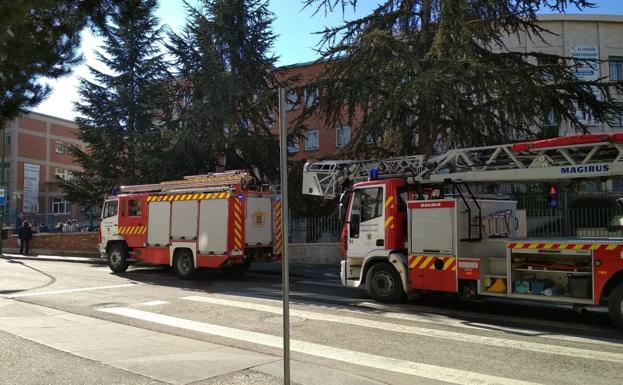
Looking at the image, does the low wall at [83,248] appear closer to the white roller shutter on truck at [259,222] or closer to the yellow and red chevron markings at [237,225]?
the white roller shutter on truck at [259,222]

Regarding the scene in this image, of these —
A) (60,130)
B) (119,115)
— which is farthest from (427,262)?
(60,130)

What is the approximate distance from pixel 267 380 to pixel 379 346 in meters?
2.44

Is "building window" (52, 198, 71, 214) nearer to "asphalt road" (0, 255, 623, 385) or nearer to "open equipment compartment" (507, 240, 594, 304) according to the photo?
"asphalt road" (0, 255, 623, 385)

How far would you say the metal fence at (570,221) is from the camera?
1658cm

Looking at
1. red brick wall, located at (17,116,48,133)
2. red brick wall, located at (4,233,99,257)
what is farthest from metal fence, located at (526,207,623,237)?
red brick wall, located at (17,116,48,133)

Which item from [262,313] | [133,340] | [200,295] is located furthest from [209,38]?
[133,340]

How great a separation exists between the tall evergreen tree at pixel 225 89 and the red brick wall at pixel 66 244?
7640mm

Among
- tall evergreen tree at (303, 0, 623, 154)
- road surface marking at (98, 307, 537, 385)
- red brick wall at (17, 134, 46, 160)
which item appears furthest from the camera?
red brick wall at (17, 134, 46, 160)

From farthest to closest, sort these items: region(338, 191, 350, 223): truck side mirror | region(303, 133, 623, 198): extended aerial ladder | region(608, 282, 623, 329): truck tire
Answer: region(338, 191, 350, 223): truck side mirror
region(303, 133, 623, 198): extended aerial ladder
region(608, 282, 623, 329): truck tire

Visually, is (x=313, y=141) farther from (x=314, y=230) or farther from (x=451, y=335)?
(x=451, y=335)

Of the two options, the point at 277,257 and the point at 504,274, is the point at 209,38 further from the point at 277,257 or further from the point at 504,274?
the point at 504,274

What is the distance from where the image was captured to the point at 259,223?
1741 cm

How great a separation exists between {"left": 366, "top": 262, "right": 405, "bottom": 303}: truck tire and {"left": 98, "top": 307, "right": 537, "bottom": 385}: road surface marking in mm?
4023

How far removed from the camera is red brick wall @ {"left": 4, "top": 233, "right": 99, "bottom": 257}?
29344 millimetres
